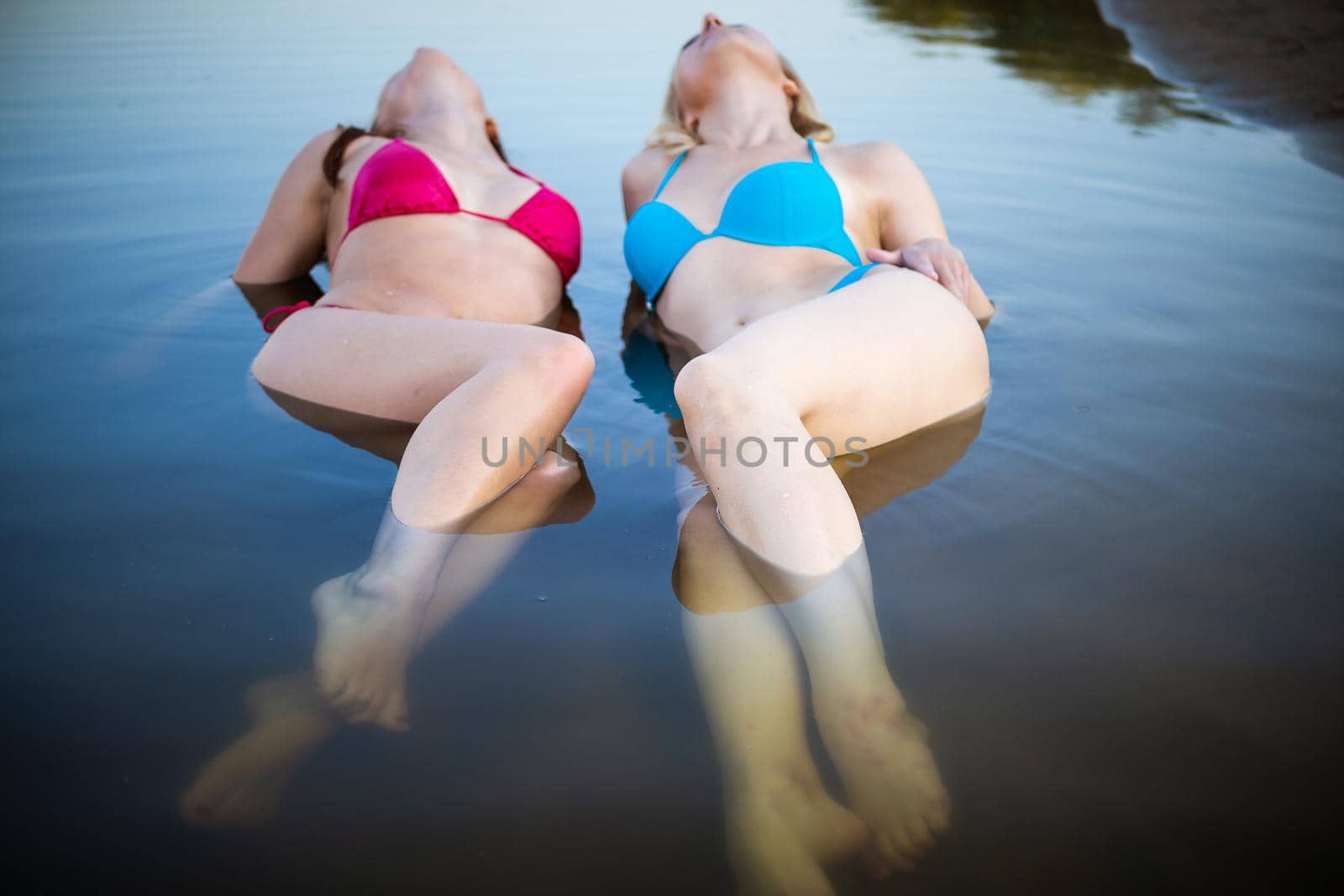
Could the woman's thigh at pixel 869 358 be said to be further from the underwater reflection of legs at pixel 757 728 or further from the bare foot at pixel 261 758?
the bare foot at pixel 261 758

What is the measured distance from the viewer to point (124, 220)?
4.32 meters

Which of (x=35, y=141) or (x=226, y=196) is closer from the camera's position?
(x=226, y=196)

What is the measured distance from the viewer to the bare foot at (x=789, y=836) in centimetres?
135

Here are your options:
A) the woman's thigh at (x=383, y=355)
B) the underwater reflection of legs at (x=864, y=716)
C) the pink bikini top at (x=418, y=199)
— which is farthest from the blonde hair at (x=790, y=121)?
the underwater reflection of legs at (x=864, y=716)

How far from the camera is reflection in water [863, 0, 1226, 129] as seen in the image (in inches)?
253

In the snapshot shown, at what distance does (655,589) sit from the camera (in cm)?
203

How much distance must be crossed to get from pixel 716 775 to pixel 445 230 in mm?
2046

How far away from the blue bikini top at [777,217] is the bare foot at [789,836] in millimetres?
1845

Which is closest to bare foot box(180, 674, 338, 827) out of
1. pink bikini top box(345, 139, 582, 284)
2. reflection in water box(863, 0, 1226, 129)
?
pink bikini top box(345, 139, 582, 284)

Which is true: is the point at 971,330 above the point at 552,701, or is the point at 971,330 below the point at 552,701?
above

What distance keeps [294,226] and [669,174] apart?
1.32m

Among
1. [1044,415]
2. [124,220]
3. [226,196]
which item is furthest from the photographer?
[226,196]

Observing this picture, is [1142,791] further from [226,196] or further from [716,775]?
[226,196]

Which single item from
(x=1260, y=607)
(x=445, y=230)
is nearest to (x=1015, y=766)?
(x=1260, y=607)
